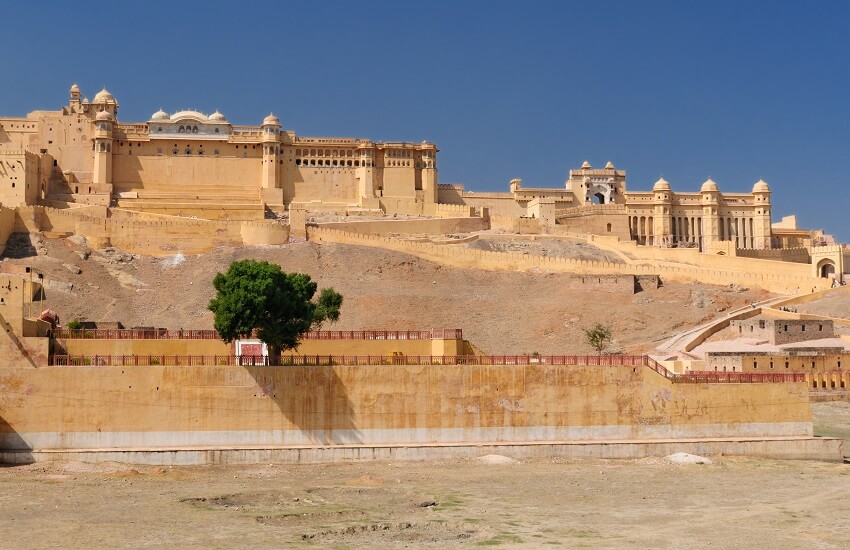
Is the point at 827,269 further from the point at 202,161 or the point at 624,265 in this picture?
the point at 202,161

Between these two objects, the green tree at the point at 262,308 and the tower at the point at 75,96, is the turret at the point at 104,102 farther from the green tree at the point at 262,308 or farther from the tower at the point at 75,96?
the green tree at the point at 262,308

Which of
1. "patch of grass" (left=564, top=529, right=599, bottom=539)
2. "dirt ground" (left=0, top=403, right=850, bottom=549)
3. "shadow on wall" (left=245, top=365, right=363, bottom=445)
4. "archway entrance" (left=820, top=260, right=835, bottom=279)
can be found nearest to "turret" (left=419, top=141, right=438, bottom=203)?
"archway entrance" (left=820, top=260, right=835, bottom=279)

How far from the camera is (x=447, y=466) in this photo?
32.1 m

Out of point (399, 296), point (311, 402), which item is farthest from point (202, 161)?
point (311, 402)

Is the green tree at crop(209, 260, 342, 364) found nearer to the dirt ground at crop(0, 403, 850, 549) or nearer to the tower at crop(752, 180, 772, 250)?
the dirt ground at crop(0, 403, 850, 549)

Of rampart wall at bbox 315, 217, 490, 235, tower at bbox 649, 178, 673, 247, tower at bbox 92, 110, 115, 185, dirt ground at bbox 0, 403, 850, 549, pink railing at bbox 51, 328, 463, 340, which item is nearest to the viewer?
dirt ground at bbox 0, 403, 850, 549

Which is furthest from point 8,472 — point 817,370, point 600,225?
point 600,225

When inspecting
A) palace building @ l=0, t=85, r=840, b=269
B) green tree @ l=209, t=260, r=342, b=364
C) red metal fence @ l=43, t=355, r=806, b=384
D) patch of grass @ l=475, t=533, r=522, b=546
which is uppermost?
palace building @ l=0, t=85, r=840, b=269

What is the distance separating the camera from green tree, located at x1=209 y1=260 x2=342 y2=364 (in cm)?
3381

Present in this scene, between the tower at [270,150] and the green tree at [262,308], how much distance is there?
47.5 meters

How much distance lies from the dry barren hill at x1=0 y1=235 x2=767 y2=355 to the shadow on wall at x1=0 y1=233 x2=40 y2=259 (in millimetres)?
113

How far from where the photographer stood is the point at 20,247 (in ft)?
215

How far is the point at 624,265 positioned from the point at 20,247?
120 ft

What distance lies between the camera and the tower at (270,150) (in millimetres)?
82625
